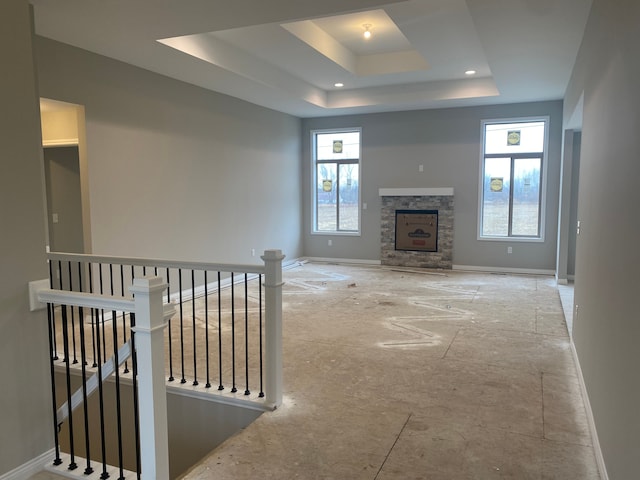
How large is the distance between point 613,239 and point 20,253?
312 cm

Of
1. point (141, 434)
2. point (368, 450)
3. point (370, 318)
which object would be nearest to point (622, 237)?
point (368, 450)

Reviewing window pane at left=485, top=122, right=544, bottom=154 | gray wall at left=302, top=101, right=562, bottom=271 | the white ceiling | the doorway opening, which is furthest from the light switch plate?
window pane at left=485, top=122, right=544, bottom=154

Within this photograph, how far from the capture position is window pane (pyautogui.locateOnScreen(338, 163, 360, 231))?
9.81 meters

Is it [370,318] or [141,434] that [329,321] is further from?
[141,434]

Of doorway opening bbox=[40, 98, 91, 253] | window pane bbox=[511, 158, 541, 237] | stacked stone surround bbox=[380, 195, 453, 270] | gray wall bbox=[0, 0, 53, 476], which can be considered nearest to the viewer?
gray wall bbox=[0, 0, 53, 476]

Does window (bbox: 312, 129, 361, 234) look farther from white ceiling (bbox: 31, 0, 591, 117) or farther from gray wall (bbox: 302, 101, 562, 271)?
white ceiling (bbox: 31, 0, 591, 117)

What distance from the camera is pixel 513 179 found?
8539 millimetres

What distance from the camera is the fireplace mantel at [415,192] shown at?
8874 millimetres

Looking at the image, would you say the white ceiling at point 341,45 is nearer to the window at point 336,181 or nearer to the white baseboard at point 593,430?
the window at point 336,181

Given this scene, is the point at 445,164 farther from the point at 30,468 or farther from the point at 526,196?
the point at 30,468

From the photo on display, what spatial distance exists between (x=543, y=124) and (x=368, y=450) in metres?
7.34

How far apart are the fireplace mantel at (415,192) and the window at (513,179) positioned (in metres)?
0.66

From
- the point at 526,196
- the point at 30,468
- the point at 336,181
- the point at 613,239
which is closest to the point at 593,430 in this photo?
the point at 613,239

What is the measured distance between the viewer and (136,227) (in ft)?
18.9
